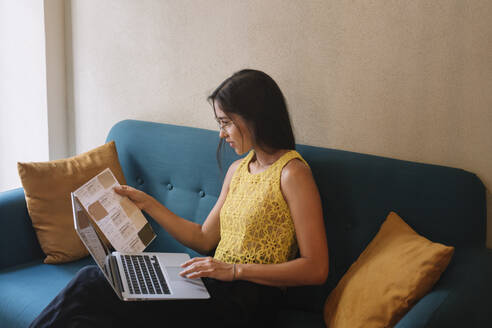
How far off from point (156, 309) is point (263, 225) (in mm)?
401

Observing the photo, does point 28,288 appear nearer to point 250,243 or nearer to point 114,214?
point 114,214

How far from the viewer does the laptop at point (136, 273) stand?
127cm

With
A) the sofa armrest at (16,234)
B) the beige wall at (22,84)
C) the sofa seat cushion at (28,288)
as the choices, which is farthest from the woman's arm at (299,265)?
the beige wall at (22,84)

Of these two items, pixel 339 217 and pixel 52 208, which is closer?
pixel 339 217

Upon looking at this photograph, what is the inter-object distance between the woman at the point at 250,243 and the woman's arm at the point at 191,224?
0.19 ft

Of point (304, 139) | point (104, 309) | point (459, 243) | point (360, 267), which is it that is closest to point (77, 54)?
point (304, 139)

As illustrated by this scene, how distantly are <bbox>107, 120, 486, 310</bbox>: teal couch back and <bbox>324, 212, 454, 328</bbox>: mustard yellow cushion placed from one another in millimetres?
75

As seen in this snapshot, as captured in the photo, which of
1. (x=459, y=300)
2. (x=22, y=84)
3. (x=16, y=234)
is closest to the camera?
(x=459, y=300)

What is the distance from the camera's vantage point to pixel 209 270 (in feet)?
4.49

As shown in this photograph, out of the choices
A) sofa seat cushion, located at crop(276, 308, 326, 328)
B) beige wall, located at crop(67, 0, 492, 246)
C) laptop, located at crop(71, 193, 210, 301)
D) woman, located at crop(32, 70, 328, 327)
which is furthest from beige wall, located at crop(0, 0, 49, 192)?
sofa seat cushion, located at crop(276, 308, 326, 328)

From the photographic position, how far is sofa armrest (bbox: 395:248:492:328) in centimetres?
108

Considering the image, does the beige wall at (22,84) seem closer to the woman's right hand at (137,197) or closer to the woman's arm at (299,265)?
the woman's right hand at (137,197)

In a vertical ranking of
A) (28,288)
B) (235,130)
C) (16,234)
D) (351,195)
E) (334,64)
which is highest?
(334,64)

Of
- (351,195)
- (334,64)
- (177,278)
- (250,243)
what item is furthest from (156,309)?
(334,64)
